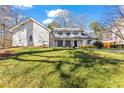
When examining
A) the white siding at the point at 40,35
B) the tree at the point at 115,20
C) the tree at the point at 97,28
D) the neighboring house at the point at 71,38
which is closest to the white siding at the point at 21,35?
the white siding at the point at 40,35

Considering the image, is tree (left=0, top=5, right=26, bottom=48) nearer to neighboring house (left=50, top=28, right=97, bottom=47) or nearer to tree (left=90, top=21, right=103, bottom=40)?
neighboring house (left=50, top=28, right=97, bottom=47)

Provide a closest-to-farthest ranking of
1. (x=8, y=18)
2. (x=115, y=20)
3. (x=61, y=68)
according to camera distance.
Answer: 1. (x=61, y=68)
2. (x=115, y=20)
3. (x=8, y=18)

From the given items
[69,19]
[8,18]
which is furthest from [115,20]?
[8,18]

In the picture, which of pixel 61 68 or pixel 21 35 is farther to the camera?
pixel 21 35

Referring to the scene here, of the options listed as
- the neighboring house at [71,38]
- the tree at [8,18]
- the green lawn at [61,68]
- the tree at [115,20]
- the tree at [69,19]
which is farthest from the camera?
the neighboring house at [71,38]

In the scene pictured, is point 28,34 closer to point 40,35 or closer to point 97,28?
point 40,35

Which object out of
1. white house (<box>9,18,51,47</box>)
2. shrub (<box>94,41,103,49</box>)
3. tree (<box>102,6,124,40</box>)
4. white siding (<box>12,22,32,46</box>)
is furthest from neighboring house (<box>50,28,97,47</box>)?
white siding (<box>12,22,32,46</box>)

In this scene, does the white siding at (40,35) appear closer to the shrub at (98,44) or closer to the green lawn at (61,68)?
the green lawn at (61,68)
